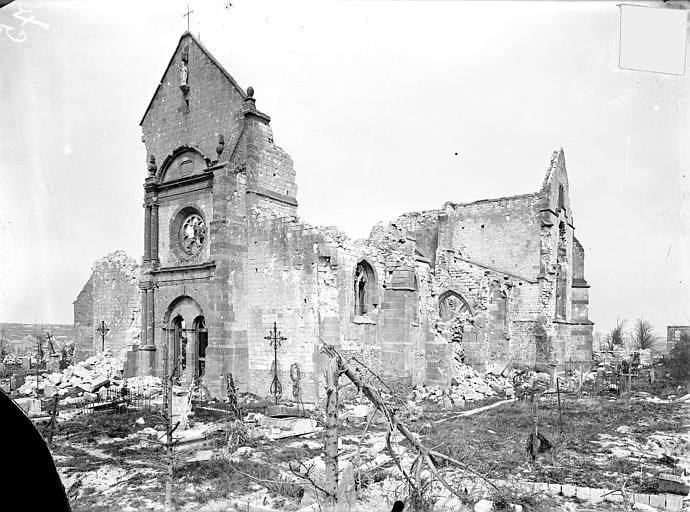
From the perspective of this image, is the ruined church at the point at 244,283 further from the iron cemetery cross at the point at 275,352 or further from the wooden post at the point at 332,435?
the wooden post at the point at 332,435

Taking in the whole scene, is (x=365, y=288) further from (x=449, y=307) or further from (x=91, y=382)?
(x=449, y=307)

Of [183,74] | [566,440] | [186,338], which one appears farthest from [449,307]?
[183,74]

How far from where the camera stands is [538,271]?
77.6 ft

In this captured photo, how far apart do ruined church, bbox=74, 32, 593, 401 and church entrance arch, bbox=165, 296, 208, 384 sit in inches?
1.7

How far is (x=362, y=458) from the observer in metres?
8.80

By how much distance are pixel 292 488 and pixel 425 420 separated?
6001mm

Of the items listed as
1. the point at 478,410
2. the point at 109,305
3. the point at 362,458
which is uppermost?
the point at 109,305

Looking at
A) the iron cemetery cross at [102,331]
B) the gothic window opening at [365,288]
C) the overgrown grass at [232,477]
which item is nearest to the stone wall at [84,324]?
the iron cemetery cross at [102,331]

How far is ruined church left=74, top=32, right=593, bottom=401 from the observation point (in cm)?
1423

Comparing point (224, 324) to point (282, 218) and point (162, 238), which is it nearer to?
point (282, 218)

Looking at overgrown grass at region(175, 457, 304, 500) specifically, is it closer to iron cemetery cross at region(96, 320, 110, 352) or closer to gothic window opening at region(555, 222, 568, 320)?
iron cemetery cross at region(96, 320, 110, 352)

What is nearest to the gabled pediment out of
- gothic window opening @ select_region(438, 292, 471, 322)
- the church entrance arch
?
the church entrance arch

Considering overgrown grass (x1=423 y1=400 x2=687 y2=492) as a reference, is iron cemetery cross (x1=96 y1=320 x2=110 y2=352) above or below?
above

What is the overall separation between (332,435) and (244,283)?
1103 centimetres
